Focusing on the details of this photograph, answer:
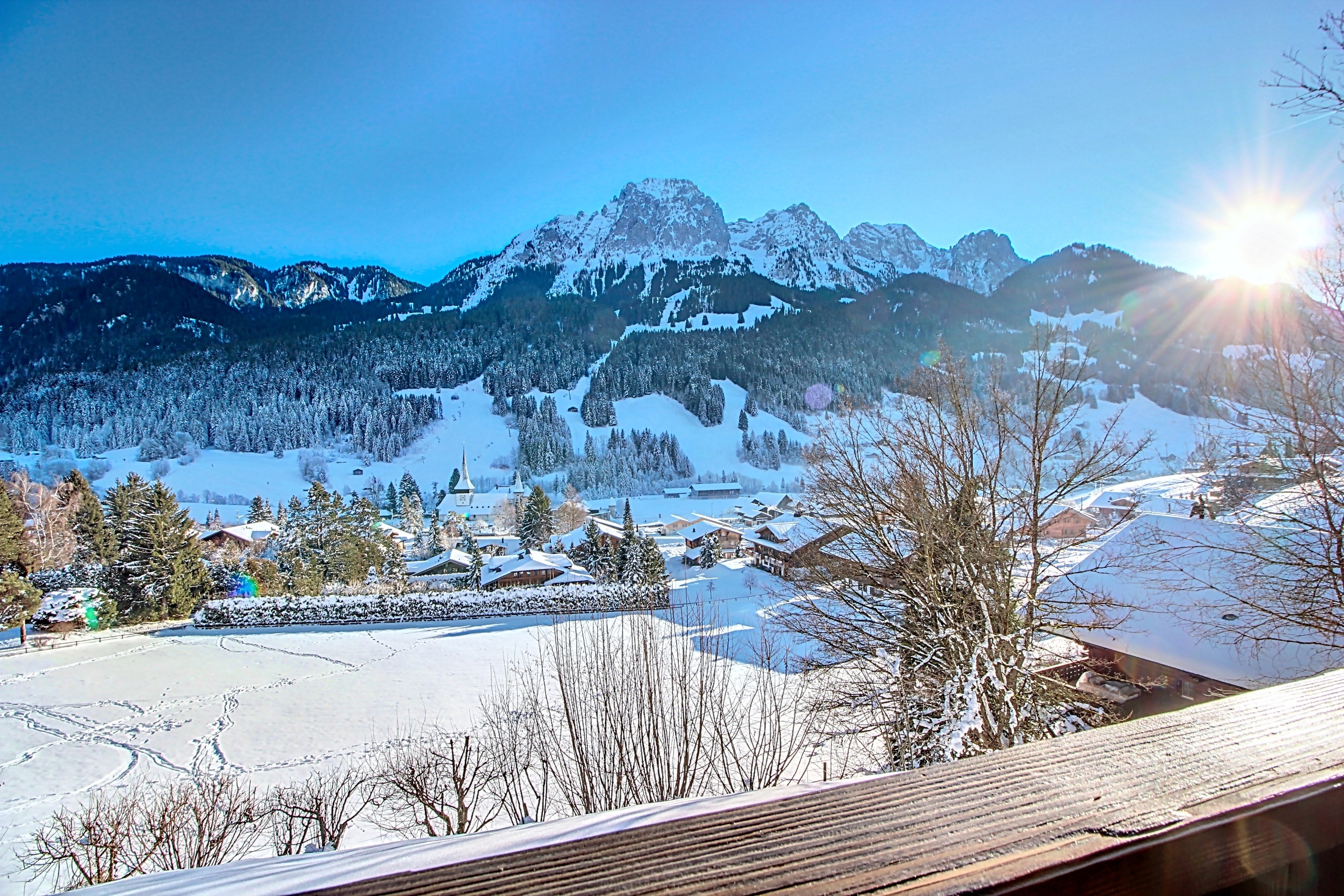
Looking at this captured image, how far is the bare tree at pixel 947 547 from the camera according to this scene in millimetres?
5855

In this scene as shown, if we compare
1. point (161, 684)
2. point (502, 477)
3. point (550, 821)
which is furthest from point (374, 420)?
point (550, 821)

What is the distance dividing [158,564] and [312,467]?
80.2 m

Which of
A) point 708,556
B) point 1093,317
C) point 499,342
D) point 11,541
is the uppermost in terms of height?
point 499,342

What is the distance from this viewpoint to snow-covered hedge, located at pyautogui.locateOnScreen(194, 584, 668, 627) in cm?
2345

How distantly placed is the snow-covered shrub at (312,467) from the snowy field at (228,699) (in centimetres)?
7847

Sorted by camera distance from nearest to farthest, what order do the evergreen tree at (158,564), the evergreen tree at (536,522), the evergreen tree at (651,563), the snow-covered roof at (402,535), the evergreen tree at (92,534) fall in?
1. the evergreen tree at (158,564)
2. the evergreen tree at (651,563)
3. the evergreen tree at (92,534)
4. the evergreen tree at (536,522)
5. the snow-covered roof at (402,535)

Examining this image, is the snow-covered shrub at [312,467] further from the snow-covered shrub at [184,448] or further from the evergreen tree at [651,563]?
the evergreen tree at [651,563]

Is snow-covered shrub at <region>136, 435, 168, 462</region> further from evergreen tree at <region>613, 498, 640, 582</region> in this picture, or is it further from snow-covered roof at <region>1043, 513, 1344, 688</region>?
snow-covered roof at <region>1043, 513, 1344, 688</region>

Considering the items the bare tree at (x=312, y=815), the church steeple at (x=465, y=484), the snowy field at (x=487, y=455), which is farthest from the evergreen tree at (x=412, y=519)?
the bare tree at (x=312, y=815)

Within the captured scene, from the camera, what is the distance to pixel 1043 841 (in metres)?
0.74

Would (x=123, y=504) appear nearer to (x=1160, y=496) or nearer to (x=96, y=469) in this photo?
(x=1160, y=496)

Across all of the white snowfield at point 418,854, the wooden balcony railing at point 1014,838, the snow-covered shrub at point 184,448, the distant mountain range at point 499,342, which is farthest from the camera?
the distant mountain range at point 499,342

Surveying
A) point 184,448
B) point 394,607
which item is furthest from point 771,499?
point 184,448

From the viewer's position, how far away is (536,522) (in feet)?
147
